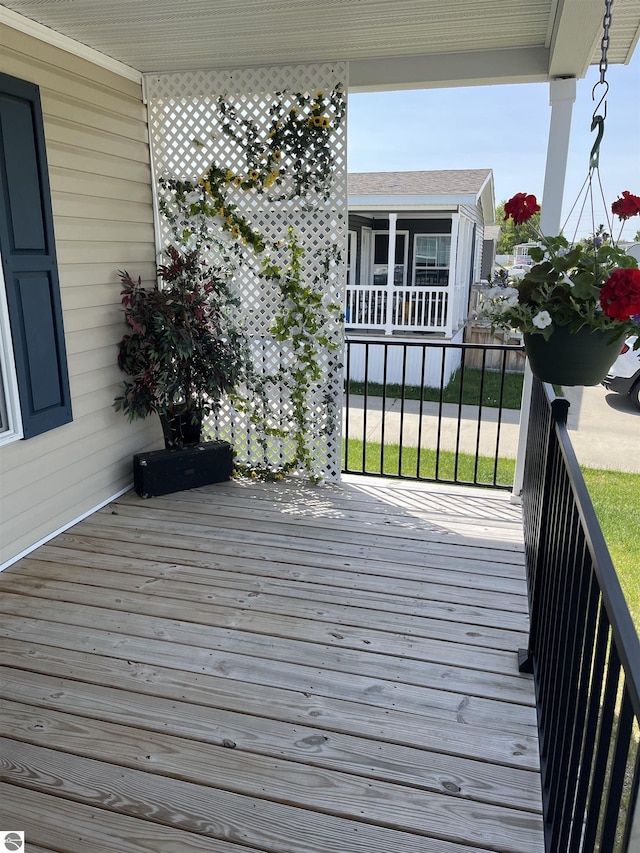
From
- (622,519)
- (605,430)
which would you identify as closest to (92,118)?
(622,519)

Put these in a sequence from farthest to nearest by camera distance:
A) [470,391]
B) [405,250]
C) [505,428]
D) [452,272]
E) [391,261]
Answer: [405,250], [391,261], [452,272], [470,391], [505,428]

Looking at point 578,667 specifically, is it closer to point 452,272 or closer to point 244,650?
point 244,650

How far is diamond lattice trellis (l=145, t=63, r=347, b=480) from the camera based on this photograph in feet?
13.1

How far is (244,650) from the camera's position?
8.46 ft

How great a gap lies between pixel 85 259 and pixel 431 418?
4643 mm

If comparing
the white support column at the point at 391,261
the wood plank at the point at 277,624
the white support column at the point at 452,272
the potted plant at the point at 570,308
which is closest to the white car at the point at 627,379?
the white support column at the point at 452,272

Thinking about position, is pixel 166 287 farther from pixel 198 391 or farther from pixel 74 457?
pixel 74 457

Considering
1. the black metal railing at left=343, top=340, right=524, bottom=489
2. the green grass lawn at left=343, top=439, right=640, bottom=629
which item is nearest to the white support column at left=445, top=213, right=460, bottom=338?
the black metal railing at left=343, top=340, right=524, bottom=489

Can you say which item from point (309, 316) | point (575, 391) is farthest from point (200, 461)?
point (575, 391)

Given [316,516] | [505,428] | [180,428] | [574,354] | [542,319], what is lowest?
[505,428]

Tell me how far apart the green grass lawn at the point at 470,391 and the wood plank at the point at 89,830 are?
21.9 feet

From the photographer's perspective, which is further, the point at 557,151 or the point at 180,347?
the point at 180,347

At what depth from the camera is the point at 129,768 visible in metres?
1.98

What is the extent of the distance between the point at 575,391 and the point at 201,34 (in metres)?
7.09
